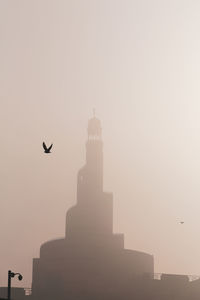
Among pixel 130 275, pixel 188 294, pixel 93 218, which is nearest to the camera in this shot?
pixel 188 294

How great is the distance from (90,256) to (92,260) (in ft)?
3.25

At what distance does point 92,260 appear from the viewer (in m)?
128

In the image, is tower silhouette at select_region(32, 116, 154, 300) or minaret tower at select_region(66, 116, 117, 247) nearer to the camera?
tower silhouette at select_region(32, 116, 154, 300)

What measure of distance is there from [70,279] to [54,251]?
7179 millimetres

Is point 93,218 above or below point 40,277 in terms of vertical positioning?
above

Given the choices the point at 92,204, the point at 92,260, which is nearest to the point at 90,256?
the point at 92,260

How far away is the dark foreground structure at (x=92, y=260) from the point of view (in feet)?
412

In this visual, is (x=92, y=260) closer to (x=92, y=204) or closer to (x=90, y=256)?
(x=90, y=256)

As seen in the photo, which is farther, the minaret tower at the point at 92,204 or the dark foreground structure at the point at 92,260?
the minaret tower at the point at 92,204

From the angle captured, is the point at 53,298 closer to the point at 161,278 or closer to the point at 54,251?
the point at 54,251

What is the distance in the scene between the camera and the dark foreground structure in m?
126

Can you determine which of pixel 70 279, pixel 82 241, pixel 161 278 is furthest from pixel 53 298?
pixel 161 278

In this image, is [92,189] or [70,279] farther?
[92,189]

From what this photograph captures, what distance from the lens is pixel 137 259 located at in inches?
5020
